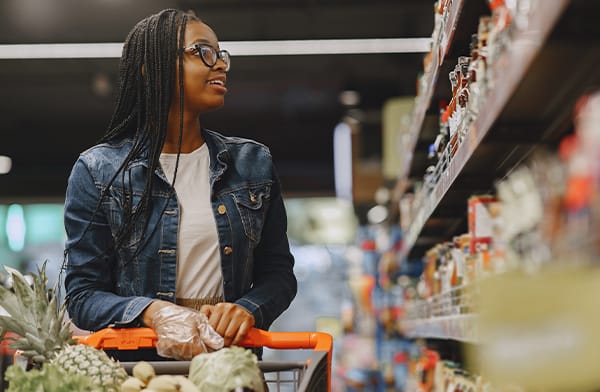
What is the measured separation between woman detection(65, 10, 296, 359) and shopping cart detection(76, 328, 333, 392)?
6 centimetres

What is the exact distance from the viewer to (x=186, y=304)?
8.25 ft

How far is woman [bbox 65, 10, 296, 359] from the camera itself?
8.16 feet

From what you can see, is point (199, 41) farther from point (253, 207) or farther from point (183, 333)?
point (183, 333)

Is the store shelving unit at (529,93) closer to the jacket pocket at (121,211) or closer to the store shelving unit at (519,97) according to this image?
the store shelving unit at (519,97)

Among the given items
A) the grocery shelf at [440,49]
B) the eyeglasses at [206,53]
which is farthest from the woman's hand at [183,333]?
the grocery shelf at [440,49]

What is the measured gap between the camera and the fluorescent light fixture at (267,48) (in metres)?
8.53

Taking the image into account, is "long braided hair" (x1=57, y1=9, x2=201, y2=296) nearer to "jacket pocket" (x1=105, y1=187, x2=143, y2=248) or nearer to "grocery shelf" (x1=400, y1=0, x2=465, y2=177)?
"jacket pocket" (x1=105, y1=187, x2=143, y2=248)

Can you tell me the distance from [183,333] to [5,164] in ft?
38.1

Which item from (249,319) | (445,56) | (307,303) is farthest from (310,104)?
(249,319)

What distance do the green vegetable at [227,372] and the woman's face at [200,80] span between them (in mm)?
910

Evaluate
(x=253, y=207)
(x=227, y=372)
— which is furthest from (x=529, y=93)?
(x=253, y=207)

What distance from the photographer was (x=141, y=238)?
2494 millimetres

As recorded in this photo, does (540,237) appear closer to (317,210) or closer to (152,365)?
(152,365)

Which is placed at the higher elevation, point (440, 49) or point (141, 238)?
point (440, 49)
